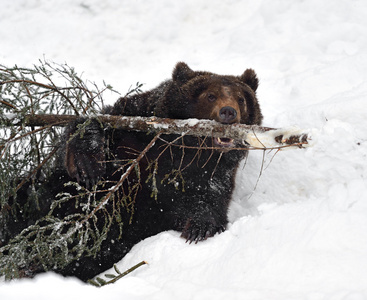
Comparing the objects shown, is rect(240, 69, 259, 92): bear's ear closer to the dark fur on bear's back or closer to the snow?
the dark fur on bear's back

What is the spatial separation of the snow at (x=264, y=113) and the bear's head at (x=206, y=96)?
68 cm

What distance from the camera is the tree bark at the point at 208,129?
271 cm

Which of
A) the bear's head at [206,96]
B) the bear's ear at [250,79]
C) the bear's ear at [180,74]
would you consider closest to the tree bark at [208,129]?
the bear's head at [206,96]

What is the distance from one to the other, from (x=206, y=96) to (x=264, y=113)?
1487 millimetres

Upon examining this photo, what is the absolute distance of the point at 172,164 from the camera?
3.97 meters

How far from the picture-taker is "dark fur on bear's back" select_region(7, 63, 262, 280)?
3.71m

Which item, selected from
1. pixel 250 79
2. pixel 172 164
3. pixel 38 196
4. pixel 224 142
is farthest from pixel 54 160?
pixel 250 79

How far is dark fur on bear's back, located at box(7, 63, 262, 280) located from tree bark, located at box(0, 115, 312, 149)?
215mm

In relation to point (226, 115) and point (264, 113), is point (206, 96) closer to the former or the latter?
point (226, 115)

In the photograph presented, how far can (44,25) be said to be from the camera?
27.8 ft

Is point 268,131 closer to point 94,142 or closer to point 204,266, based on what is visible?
point 204,266

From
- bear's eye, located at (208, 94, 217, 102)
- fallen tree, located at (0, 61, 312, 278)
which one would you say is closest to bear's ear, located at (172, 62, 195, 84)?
bear's eye, located at (208, 94, 217, 102)

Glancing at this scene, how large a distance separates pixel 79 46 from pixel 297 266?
718cm

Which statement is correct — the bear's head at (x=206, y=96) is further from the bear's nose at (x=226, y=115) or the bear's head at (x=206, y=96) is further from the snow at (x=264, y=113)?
the snow at (x=264, y=113)
